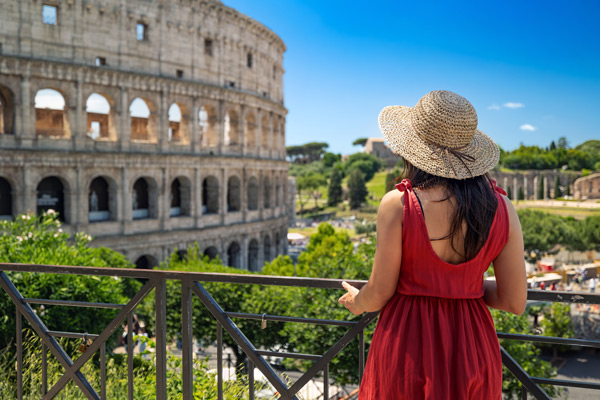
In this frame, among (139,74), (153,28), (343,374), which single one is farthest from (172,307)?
(153,28)

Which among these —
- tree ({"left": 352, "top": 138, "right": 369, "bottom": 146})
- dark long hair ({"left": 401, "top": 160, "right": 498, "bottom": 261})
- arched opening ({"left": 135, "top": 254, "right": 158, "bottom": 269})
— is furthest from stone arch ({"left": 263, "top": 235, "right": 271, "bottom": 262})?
tree ({"left": 352, "top": 138, "right": 369, "bottom": 146})

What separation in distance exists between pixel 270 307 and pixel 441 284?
15.3 metres

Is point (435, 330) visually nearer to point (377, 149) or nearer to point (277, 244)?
point (277, 244)

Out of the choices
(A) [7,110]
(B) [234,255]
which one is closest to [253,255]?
(B) [234,255]

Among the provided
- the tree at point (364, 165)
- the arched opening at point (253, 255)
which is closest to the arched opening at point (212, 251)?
the arched opening at point (253, 255)

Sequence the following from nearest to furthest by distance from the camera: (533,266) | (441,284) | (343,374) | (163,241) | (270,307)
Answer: (441,284) → (343,374) → (270,307) → (163,241) → (533,266)

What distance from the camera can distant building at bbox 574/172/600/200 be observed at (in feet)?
234

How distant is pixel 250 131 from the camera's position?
32.0 metres

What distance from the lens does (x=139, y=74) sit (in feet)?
81.4

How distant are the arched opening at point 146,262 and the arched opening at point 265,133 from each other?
10.7 meters

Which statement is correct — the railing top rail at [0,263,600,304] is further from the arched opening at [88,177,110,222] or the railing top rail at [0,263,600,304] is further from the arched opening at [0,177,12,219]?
the arched opening at [88,177,110,222]

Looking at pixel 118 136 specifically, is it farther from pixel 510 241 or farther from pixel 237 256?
pixel 510 241

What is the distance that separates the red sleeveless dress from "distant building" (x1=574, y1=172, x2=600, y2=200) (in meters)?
78.6

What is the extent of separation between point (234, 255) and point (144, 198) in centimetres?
626
